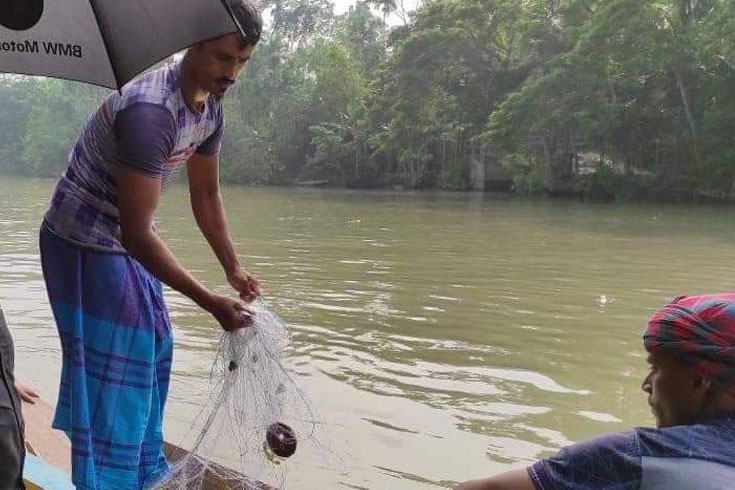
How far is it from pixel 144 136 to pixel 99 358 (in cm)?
64

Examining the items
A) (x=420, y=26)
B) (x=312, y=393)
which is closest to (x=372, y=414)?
(x=312, y=393)

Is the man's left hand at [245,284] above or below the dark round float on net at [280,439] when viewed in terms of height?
above

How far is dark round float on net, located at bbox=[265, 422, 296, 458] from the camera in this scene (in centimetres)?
221

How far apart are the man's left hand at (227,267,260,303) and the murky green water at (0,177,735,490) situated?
1.36 m

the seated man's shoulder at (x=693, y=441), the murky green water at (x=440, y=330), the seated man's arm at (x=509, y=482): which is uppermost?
the seated man's shoulder at (x=693, y=441)

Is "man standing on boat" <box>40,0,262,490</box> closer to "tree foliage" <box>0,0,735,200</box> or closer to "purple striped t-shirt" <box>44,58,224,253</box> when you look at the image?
"purple striped t-shirt" <box>44,58,224,253</box>

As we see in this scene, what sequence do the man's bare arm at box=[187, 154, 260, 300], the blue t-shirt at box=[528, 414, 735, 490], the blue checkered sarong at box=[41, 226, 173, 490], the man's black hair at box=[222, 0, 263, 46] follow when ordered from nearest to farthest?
the blue t-shirt at box=[528, 414, 735, 490], the man's black hair at box=[222, 0, 263, 46], the blue checkered sarong at box=[41, 226, 173, 490], the man's bare arm at box=[187, 154, 260, 300]

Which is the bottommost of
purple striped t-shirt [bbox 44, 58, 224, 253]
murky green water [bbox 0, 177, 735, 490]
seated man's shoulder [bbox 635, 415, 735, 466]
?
murky green water [bbox 0, 177, 735, 490]

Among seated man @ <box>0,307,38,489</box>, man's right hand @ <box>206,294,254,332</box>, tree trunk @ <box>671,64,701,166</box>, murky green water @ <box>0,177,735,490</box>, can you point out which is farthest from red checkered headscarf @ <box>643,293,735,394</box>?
tree trunk @ <box>671,64,701,166</box>

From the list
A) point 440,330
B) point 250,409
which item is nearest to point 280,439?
point 250,409

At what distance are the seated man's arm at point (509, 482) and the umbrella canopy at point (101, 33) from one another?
1087 mm

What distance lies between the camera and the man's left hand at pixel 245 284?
2.37 metres

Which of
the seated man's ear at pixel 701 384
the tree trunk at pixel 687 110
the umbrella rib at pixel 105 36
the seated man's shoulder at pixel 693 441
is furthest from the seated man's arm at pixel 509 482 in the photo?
the tree trunk at pixel 687 110

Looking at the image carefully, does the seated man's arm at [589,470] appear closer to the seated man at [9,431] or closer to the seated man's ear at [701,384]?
the seated man's ear at [701,384]
